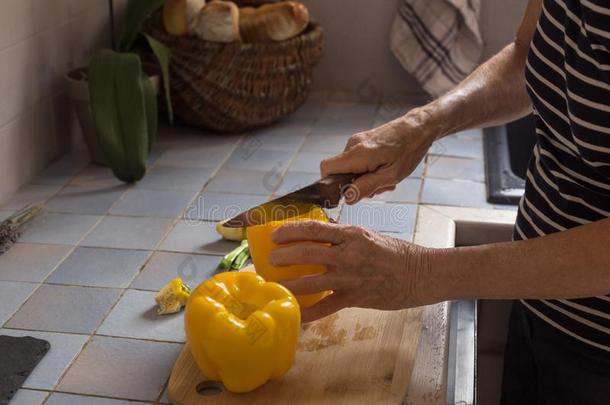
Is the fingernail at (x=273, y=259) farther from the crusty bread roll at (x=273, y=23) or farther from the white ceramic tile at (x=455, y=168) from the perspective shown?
the crusty bread roll at (x=273, y=23)

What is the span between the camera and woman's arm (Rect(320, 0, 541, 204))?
1.10m

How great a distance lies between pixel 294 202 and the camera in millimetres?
1068

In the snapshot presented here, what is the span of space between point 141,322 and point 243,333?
0.24 m

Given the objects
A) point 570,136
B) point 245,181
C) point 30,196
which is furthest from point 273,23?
point 570,136

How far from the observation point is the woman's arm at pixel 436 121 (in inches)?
43.2

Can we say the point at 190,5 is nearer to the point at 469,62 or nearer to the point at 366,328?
the point at 469,62

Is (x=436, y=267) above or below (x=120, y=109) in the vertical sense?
above

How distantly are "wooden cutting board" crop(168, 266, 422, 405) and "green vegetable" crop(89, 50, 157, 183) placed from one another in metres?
0.63

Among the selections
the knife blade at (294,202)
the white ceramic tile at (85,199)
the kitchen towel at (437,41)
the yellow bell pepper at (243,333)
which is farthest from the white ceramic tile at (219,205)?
the kitchen towel at (437,41)

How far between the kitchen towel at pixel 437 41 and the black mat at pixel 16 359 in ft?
4.02

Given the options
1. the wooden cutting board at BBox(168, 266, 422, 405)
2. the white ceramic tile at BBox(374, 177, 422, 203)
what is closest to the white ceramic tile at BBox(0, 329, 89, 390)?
the wooden cutting board at BBox(168, 266, 422, 405)

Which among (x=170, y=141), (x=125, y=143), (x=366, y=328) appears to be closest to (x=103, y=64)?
(x=125, y=143)

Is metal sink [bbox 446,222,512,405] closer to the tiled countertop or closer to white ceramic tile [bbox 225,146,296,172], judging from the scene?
the tiled countertop

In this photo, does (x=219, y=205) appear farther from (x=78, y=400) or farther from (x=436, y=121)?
(x=78, y=400)
